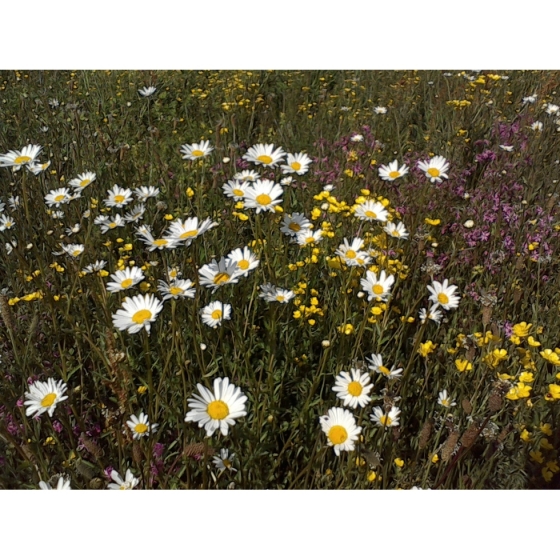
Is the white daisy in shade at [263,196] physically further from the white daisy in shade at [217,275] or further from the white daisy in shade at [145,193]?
the white daisy in shade at [145,193]

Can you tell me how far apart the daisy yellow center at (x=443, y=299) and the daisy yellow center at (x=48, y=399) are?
37.0 inches

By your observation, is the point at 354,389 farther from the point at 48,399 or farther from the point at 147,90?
the point at 147,90

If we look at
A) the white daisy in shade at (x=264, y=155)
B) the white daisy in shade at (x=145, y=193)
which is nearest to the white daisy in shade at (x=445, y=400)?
the white daisy in shade at (x=264, y=155)

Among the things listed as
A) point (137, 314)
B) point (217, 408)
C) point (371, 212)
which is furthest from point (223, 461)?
point (371, 212)

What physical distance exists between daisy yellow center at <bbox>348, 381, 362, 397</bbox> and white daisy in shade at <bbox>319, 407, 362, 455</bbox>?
0.04 m

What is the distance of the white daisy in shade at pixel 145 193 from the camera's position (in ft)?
5.17

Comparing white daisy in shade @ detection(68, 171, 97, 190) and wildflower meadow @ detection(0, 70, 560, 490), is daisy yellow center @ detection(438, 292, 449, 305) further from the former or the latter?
white daisy in shade @ detection(68, 171, 97, 190)

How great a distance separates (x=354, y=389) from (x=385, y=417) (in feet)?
0.29

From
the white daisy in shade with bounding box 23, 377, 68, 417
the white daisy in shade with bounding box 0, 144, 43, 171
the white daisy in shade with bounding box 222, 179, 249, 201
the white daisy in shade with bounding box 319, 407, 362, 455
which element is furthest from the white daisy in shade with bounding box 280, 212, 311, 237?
the white daisy in shade with bounding box 0, 144, 43, 171

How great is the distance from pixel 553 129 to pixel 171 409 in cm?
175

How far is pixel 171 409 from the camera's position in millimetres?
1141

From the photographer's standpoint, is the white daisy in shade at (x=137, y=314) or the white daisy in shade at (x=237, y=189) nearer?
the white daisy in shade at (x=137, y=314)
